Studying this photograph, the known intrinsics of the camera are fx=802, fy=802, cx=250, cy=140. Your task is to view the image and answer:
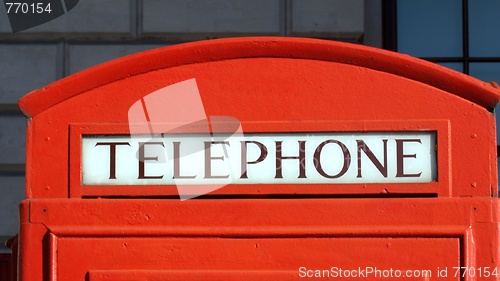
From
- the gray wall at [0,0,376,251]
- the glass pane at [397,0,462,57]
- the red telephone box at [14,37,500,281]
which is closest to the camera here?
the red telephone box at [14,37,500,281]

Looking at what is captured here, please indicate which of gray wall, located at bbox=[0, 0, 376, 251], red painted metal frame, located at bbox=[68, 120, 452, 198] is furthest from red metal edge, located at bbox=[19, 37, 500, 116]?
gray wall, located at bbox=[0, 0, 376, 251]

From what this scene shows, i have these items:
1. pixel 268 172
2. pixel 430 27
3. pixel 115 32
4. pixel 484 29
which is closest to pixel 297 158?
pixel 268 172

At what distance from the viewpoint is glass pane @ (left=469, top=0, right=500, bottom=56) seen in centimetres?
621

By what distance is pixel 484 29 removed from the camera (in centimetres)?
621

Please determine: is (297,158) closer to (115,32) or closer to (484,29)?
(115,32)

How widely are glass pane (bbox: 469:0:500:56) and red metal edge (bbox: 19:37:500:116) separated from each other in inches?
159

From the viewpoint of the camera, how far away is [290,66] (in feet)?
7.64

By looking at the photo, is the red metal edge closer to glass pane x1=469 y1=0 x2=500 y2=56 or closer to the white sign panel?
the white sign panel

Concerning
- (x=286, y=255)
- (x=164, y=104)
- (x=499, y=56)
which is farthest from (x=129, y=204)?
(x=499, y=56)

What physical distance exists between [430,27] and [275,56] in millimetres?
4159

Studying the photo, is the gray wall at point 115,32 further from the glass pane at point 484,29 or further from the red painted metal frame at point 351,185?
the red painted metal frame at point 351,185

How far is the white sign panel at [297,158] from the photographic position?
2297 mm

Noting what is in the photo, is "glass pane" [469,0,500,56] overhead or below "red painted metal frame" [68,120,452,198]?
overhead

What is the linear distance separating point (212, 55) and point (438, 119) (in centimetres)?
68
